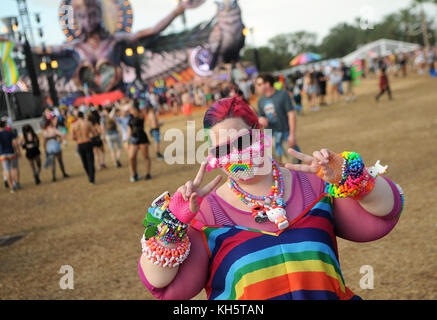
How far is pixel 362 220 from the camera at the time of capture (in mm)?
1932

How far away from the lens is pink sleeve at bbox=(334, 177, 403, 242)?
1908 millimetres

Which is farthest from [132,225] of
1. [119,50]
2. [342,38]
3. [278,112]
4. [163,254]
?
[342,38]

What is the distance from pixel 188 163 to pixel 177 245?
1016cm

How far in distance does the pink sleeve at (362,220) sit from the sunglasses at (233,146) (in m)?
0.53

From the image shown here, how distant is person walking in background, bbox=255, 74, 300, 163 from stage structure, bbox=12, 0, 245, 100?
39266mm

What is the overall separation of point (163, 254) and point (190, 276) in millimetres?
207

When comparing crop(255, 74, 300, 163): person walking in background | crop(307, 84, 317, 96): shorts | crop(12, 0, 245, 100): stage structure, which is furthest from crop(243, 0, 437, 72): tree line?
crop(255, 74, 300, 163): person walking in background

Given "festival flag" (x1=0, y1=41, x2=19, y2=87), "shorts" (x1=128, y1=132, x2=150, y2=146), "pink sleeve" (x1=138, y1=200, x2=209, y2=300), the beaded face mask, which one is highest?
"festival flag" (x1=0, y1=41, x2=19, y2=87)

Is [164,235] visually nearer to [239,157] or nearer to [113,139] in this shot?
[239,157]

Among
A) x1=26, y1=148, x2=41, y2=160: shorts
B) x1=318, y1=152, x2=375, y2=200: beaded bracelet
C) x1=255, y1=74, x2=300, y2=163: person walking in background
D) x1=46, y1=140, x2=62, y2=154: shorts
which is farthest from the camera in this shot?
x1=46, y1=140, x2=62, y2=154: shorts

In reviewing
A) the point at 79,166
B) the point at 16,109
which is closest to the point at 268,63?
the point at 16,109

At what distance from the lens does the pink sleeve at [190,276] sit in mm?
1764

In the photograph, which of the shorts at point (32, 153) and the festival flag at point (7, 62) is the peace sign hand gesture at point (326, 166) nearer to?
the shorts at point (32, 153)

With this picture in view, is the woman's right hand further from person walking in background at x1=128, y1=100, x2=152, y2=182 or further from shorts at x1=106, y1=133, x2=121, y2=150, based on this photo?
shorts at x1=106, y1=133, x2=121, y2=150
